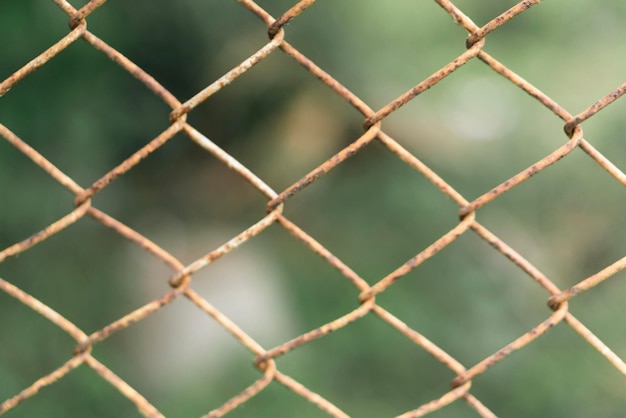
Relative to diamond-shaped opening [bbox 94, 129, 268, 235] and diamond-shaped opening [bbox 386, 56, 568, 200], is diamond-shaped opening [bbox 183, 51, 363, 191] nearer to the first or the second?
diamond-shaped opening [bbox 94, 129, 268, 235]

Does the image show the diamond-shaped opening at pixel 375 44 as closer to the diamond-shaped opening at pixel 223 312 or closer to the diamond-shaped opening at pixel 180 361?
the diamond-shaped opening at pixel 223 312

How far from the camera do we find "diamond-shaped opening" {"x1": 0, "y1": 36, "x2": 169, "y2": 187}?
259 cm

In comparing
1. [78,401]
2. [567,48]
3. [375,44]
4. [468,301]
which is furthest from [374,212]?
[78,401]

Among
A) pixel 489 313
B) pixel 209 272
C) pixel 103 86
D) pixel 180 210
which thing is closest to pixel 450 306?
pixel 489 313

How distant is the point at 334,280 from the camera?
2551 mm

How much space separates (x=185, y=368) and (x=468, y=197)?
3.99ft

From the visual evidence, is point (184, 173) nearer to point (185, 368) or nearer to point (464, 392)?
point (185, 368)

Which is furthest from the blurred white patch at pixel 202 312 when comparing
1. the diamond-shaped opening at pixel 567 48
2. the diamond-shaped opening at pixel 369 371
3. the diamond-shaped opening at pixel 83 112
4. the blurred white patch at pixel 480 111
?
the diamond-shaped opening at pixel 567 48

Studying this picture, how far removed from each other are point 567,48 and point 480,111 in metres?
0.49

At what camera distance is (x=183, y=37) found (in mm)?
2803

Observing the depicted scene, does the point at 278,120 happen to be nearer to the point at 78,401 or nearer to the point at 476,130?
the point at 476,130

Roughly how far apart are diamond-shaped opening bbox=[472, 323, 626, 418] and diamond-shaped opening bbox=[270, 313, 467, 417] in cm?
16

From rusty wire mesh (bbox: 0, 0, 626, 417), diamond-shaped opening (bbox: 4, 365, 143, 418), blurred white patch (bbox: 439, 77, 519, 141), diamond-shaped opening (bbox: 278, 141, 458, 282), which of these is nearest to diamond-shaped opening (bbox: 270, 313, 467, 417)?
diamond-shaped opening (bbox: 278, 141, 458, 282)

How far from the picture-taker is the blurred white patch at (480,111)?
2.88 meters
